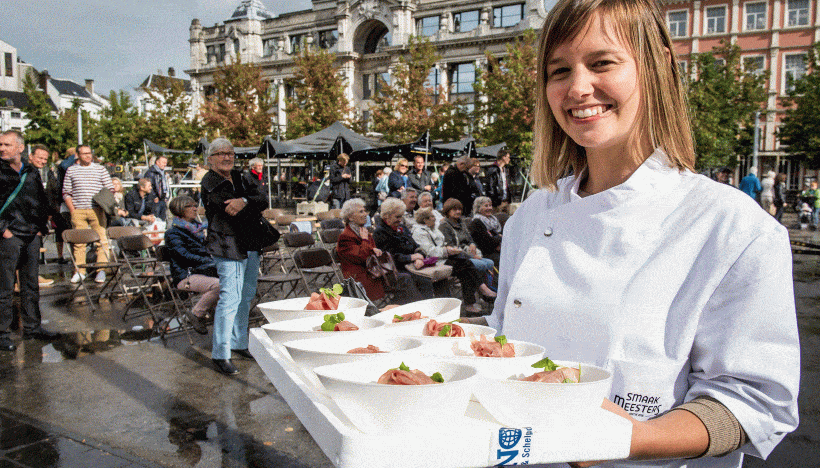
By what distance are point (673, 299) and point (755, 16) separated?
163ft

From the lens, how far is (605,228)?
133cm

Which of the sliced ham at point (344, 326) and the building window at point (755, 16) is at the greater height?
the building window at point (755, 16)

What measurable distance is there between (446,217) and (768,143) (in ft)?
138

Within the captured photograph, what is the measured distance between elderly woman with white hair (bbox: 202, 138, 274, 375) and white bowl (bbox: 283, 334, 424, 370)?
14.6 feet

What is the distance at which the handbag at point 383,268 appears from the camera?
24.3 ft

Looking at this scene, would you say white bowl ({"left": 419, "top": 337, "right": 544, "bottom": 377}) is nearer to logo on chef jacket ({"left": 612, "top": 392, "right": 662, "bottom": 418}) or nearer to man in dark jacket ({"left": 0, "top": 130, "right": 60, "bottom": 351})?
logo on chef jacket ({"left": 612, "top": 392, "right": 662, "bottom": 418})

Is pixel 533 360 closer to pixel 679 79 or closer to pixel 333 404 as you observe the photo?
pixel 333 404

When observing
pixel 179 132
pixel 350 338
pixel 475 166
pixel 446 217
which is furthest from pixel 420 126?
pixel 350 338

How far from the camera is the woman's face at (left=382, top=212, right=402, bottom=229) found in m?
8.15

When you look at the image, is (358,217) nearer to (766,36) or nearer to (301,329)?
(301,329)

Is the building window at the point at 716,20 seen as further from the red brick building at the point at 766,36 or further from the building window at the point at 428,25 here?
the building window at the point at 428,25

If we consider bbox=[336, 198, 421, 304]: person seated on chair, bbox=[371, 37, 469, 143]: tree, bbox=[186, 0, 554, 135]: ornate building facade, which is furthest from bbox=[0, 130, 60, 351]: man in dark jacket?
bbox=[186, 0, 554, 135]: ornate building facade

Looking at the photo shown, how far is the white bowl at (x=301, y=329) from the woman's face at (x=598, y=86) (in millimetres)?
714

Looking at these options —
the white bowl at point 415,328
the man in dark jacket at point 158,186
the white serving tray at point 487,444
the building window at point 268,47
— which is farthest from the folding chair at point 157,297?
the building window at point 268,47
